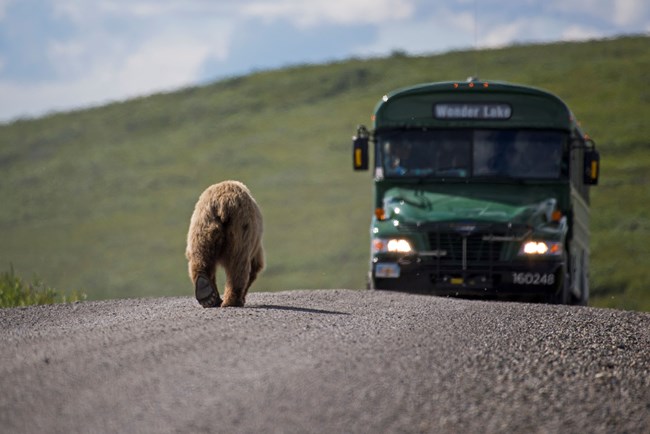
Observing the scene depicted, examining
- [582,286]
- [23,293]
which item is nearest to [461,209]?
[582,286]

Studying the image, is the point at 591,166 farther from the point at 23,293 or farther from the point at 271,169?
the point at 271,169

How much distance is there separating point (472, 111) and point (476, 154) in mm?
603

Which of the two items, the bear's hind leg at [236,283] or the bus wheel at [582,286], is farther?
the bus wheel at [582,286]

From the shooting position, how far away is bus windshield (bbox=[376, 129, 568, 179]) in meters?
17.7

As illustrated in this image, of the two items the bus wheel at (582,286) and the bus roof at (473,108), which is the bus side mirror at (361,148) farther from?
the bus wheel at (582,286)

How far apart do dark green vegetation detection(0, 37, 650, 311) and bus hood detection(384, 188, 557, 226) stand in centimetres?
1464

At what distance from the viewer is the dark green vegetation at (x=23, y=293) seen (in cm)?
1598

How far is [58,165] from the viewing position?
6888 cm

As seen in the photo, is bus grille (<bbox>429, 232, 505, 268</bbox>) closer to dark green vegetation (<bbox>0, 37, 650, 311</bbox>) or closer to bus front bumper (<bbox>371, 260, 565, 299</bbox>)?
bus front bumper (<bbox>371, 260, 565, 299</bbox>)

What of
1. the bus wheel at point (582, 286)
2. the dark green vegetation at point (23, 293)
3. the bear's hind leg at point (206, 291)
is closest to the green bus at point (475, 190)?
the bus wheel at point (582, 286)

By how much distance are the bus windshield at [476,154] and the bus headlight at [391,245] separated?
1.18 meters

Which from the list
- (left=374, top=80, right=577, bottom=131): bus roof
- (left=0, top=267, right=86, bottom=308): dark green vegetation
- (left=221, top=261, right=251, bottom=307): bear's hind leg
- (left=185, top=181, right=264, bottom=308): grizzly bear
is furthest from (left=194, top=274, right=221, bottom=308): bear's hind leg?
(left=374, top=80, right=577, bottom=131): bus roof

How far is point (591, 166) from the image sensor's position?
18.0m

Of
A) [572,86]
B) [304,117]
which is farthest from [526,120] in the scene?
[304,117]
